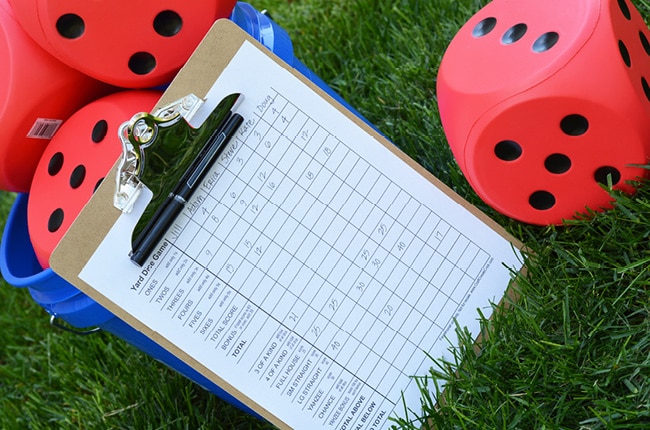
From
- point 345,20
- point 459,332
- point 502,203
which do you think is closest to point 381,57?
point 345,20

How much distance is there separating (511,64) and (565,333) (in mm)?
379

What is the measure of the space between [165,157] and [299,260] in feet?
0.80

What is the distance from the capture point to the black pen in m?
1.09

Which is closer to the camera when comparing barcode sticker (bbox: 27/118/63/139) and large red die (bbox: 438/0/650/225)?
large red die (bbox: 438/0/650/225)

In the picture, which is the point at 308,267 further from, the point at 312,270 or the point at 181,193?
the point at 181,193

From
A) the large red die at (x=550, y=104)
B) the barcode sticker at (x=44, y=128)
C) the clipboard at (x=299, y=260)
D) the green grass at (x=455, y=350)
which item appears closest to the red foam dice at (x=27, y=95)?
the barcode sticker at (x=44, y=128)

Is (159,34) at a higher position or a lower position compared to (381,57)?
higher

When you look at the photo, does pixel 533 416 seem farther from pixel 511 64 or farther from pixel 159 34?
pixel 159 34

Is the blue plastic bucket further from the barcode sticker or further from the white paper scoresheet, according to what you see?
the barcode sticker

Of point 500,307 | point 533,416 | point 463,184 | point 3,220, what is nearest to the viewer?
point 533,416

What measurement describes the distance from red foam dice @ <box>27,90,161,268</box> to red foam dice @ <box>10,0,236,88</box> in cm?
5

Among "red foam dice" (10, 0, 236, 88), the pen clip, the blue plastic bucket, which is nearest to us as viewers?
the pen clip

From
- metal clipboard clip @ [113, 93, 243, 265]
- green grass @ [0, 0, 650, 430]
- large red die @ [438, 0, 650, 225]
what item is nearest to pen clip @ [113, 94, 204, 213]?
metal clipboard clip @ [113, 93, 243, 265]

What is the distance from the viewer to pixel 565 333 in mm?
1087
